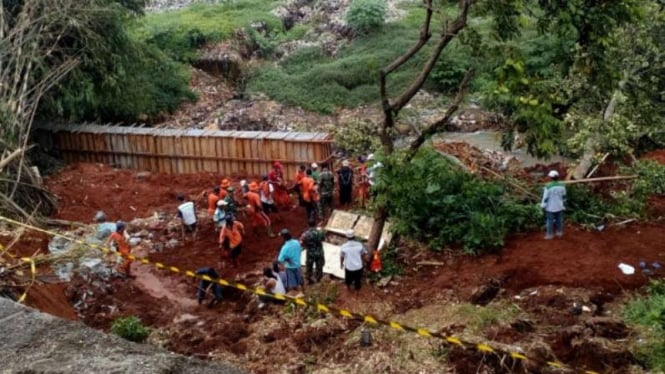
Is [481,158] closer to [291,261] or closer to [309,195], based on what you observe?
[309,195]

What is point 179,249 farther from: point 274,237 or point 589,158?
point 589,158

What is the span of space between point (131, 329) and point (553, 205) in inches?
279

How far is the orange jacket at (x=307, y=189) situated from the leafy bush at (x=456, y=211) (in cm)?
222

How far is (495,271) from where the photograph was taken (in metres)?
12.0

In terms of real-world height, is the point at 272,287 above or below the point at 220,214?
below

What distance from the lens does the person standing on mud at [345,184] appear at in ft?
51.6

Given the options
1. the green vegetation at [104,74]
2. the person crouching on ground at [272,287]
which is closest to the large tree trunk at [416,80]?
the person crouching on ground at [272,287]

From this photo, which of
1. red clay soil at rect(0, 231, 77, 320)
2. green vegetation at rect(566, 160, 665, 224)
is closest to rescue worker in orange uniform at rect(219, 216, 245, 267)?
red clay soil at rect(0, 231, 77, 320)

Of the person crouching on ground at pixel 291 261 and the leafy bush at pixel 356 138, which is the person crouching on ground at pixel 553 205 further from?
the leafy bush at pixel 356 138

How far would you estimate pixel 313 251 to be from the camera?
1221cm

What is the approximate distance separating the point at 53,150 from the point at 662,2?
16.0 metres

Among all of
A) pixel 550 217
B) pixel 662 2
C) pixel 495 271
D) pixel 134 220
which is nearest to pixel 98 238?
pixel 134 220

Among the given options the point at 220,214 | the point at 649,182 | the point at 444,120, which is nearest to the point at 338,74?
the point at 220,214

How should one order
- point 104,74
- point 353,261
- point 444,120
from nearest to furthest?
point 444,120
point 353,261
point 104,74
